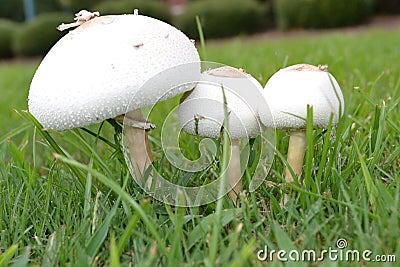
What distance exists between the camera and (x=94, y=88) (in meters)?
1.29

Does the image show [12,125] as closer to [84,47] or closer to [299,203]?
[84,47]

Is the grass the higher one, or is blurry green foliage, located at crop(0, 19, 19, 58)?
the grass

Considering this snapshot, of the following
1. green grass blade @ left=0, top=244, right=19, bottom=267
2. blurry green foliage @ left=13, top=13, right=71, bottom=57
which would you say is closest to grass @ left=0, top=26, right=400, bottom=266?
green grass blade @ left=0, top=244, right=19, bottom=267

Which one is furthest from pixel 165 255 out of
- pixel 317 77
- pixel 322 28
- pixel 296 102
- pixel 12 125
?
pixel 322 28

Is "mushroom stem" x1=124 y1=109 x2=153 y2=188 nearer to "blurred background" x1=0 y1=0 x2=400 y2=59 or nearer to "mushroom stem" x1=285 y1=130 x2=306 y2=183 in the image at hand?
"mushroom stem" x1=285 y1=130 x2=306 y2=183

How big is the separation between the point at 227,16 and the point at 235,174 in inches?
448

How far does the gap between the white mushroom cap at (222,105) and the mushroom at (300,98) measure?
0.14 feet

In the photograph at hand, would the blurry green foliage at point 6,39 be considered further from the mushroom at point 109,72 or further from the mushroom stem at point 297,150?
the mushroom stem at point 297,150

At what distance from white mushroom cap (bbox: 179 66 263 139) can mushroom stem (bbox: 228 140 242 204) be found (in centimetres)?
9

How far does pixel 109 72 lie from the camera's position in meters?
1.29

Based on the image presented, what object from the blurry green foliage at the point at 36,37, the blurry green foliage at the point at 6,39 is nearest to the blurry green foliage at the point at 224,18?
the blurry green foliage at the point at 36,37

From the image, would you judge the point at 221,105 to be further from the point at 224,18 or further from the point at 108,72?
the point at 224,18

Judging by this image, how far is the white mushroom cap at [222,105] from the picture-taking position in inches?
54.6

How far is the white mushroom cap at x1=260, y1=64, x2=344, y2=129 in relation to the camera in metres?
1.36
